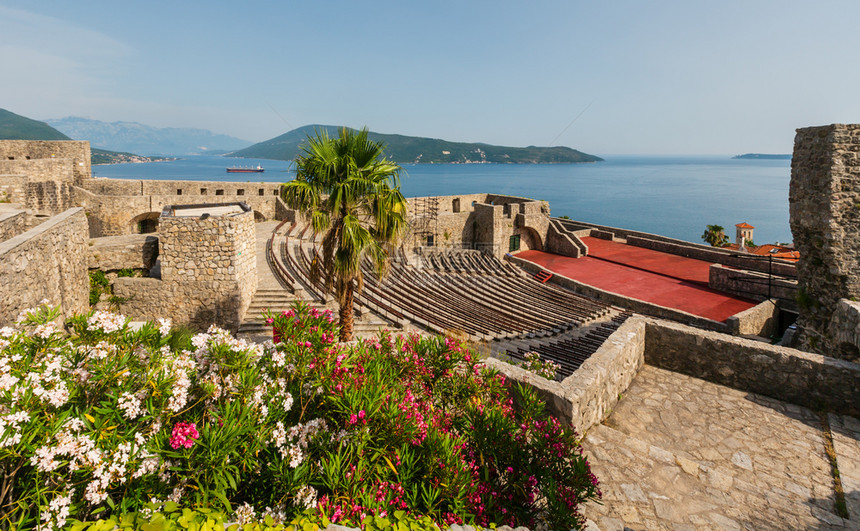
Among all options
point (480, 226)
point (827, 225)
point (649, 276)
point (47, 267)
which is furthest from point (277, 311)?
point (480, 226)

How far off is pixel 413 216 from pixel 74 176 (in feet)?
70.2

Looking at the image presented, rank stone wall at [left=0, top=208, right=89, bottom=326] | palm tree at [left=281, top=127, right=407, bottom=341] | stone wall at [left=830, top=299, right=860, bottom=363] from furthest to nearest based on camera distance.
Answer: palm tree at [left=281, top=127, right=407, bottom=341], stone wall at [left=830, top=299, right=860, bottom=363], stone wall at [left=0, top=208, right=89, bottom=326]

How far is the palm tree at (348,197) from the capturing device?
843 centimetres

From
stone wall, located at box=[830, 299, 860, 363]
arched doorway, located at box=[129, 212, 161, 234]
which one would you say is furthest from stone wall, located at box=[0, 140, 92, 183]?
stone wall, located at box=[830, 299, 860, 363]

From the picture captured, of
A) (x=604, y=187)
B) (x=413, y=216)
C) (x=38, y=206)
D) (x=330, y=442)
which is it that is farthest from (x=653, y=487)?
(x=604, y=187)

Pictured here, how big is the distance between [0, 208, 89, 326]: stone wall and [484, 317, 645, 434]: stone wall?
6487 mm

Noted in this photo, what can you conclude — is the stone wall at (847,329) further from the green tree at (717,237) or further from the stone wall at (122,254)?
the green tree at (717,237)

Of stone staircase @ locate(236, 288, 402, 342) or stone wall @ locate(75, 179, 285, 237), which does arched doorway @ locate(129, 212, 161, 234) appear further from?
stone staircase @ locate(236, 288, 402, 342)

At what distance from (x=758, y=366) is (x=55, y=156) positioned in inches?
1338

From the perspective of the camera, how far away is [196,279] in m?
11.6

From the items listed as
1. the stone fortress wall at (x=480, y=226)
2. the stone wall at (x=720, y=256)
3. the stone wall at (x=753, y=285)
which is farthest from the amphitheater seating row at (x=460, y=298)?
the stone wall at (x=720, y=256)

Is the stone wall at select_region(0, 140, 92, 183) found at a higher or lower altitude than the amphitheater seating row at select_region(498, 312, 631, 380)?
higher

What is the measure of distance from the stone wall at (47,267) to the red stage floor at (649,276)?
21.6 metres

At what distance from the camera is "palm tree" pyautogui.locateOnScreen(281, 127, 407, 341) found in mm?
8430
